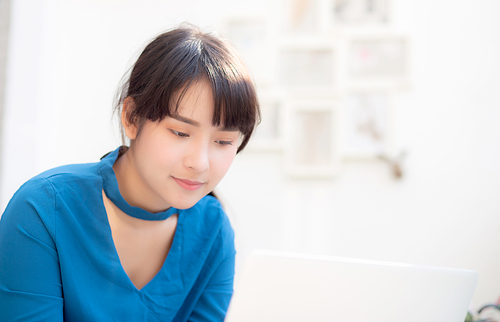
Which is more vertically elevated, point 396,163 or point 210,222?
point 396,163

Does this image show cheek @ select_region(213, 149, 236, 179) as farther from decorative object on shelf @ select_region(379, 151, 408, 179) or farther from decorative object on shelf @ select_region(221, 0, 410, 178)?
decorative object on shelf @ select_region(379, 151, 408, 179)

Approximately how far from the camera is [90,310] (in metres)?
0.81

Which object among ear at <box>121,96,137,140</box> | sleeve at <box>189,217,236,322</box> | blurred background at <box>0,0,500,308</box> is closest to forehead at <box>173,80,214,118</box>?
ear at <box>121,96,137,140</box>

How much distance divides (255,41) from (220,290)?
1.29 metres

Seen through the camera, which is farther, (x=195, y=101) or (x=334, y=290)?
(x=195, y=101)

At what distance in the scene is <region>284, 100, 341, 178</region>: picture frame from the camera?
190 cm

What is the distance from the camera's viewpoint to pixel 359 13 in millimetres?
1917

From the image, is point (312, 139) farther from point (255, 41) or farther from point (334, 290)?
point (334, 290)

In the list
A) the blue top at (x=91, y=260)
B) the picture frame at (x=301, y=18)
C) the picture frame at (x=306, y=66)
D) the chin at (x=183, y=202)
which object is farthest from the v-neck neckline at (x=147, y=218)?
the picture frame at (x=301, y=18)

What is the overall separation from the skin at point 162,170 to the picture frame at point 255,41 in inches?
43.4

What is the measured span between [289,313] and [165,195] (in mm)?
386

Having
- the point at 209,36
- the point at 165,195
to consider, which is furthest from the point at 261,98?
the point at 165,195

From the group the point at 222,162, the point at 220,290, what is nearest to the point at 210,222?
the point at 220,290

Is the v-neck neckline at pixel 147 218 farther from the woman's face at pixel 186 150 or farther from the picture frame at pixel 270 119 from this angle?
the picture frame at pixel 270 119
